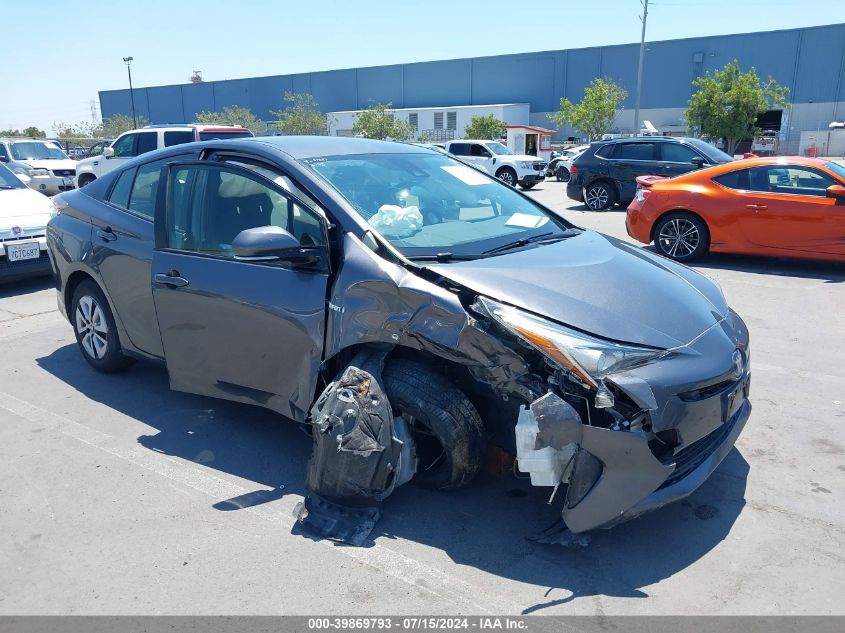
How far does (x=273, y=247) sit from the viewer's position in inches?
137

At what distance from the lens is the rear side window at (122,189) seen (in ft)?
16.3

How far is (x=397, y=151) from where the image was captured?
4.55 m

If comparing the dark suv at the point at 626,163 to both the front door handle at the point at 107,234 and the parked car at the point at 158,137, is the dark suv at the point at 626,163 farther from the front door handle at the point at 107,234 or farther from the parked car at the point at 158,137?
the front door handle at the point at 107,234

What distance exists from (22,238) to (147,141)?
901 cm

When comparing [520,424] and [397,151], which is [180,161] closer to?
[397,151]

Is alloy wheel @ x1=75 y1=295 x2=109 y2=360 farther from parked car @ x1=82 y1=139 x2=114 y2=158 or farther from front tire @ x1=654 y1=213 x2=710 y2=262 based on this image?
parked car @ x1=82 y1=139 x2=114 y2=158

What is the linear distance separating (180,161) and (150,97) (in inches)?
3204

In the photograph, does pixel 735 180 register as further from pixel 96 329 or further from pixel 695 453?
pixel 96 329

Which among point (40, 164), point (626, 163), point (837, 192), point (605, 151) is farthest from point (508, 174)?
point (837, 192)

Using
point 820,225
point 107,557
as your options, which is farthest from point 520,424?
point 820,225

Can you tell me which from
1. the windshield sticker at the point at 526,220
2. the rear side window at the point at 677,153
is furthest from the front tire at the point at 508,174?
the windshield sticker at the point at 526,220

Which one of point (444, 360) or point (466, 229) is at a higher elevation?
point (466, 229)

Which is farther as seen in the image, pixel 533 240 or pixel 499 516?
pixel 533 240

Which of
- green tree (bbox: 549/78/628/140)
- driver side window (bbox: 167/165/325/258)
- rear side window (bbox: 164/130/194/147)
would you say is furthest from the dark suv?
green tree (bbox: 549/78/628/140)
